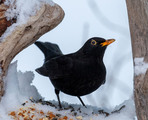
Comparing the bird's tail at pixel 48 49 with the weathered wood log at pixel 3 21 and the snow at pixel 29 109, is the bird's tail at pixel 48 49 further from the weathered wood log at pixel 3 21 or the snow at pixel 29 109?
the weathered wood log at pixel 3 21

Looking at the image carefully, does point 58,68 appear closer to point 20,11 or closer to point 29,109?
point 29,109

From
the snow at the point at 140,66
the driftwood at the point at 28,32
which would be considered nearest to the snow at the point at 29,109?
the driftwood at the point at 28,32

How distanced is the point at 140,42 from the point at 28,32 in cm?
114

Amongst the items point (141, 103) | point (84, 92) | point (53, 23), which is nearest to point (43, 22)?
point (53, 23)

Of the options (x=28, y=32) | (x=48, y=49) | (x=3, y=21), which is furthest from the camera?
(x=48, y=49)

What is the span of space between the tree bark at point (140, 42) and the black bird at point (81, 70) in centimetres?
76

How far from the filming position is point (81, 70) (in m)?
2.93

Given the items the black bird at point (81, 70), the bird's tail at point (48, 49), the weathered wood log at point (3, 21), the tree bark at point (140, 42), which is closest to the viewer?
the tree bark at point (140, 42)

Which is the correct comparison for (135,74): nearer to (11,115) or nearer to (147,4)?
(147,4)

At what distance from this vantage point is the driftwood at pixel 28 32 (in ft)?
8.32

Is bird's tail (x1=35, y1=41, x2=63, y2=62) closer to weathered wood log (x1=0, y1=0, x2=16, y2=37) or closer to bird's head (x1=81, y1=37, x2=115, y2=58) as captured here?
bird's head (x1=81, y1=37, x2=115, y2=58)

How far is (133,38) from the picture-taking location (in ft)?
6.95

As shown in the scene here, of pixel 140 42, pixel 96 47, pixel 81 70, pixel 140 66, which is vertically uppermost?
pixel 140 42

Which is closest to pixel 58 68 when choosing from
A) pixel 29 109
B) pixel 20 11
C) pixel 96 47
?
pixel 96 47
